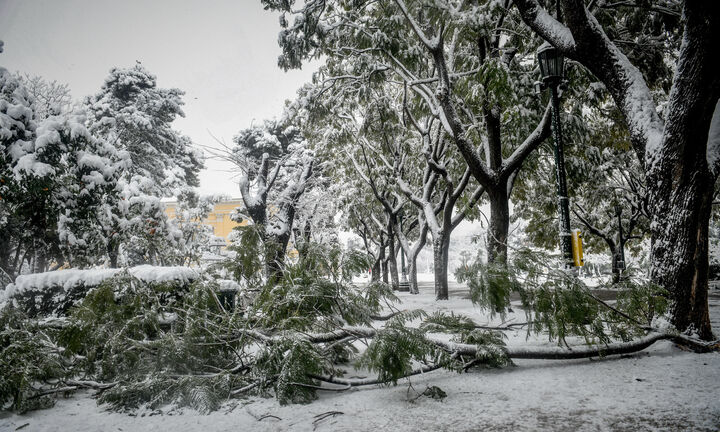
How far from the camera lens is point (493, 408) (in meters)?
2.72

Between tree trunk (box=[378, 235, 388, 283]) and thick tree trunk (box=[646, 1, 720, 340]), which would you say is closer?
thick tree trunk (box=[646, 1, 720, 340])

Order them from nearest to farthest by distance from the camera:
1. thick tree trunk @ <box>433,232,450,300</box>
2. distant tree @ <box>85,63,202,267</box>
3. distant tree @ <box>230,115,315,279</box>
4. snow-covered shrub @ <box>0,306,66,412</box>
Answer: snow-covered shrub @ <box>0,306,66,412</box>
thick tree trunk @ <box>433,232,450,300</box>
distant tree @ <box>230,115,315,279</box>
distant tree @ <box>85,63,202,267</box>

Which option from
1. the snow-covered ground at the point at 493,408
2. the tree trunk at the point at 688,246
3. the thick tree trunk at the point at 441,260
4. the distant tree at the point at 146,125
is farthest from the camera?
the distant tree at the point at 146,125

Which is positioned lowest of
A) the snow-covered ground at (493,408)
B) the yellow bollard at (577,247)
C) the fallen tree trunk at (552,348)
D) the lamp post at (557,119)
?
the snow-covered ground at (493,408)

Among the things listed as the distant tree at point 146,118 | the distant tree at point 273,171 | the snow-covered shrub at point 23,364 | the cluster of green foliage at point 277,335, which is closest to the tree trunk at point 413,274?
the distant tree at point 273,171

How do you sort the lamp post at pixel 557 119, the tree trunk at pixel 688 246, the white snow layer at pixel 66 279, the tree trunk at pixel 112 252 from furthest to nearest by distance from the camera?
the tree trunk at pixel 112 252, the lamp post at pixel 557 119, the white snow layer at pixel 66 279, the tree trunk at pixel 688 246

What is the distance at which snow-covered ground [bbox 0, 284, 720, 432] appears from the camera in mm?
2453

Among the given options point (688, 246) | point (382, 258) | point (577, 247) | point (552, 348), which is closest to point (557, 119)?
point (577, 247)

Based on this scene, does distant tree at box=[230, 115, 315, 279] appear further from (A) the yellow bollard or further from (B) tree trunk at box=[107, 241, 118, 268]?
(A) the yellow bollard

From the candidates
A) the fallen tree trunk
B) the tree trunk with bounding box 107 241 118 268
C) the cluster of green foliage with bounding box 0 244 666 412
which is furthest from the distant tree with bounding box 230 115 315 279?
the fallen tree trunk

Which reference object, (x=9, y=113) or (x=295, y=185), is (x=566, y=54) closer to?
(x=9, y=113)

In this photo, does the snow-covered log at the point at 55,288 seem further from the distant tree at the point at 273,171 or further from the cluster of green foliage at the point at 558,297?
the distant tree at the point at 273,171

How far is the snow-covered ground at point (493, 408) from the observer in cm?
245

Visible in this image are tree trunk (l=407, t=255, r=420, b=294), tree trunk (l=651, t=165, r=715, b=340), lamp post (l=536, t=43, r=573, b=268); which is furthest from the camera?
tree trunk (l=407, t=255, r=420, b=294)
